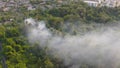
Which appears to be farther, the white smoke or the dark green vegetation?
the dark green vegetation

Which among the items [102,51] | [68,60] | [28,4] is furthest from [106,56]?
[28,4]

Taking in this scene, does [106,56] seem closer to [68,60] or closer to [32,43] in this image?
[68,60]

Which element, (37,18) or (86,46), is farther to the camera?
(37,18)

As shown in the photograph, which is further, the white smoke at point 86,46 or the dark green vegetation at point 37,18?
the dark green vegetation at point 37,18

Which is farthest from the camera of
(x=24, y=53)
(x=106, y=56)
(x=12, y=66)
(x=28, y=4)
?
(x=28, y=4)
